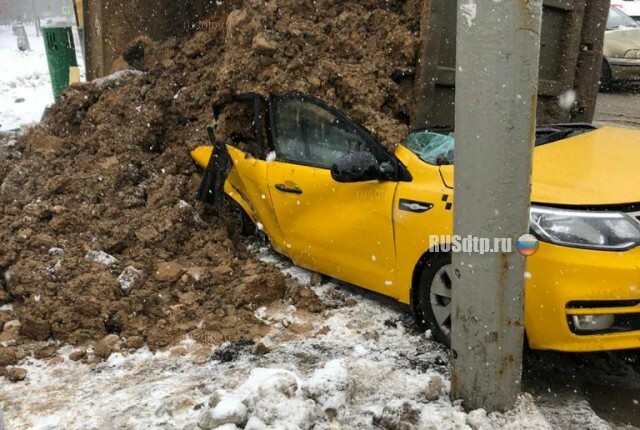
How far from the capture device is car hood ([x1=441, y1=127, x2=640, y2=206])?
3.38 m

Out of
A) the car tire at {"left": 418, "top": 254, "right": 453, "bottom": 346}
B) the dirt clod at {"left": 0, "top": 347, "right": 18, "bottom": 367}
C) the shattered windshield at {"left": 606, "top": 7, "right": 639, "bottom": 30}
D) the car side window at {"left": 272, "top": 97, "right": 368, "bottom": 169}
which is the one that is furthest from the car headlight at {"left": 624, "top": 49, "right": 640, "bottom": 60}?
the dirt clod at {"left": 0, "top": 347, "right": 18, "bottom": 367}

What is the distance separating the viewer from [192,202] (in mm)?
6004

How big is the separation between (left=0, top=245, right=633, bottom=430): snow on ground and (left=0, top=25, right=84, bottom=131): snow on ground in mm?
9081

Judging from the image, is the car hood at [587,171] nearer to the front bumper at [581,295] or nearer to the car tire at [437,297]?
the front bumper at [581,295]

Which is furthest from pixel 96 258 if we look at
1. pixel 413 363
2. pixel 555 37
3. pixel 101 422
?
pixel 555 37

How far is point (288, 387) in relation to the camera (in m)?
3.18

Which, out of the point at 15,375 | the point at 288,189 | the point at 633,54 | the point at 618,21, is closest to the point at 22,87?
the point at 618,21

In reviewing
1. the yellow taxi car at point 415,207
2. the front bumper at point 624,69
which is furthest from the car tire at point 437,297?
the front bumper at point 624,69

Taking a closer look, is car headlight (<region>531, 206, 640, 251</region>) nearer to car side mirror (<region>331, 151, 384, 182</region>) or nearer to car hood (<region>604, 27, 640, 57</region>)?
car side mirror (<region>331, 151, 384, 182</region>)

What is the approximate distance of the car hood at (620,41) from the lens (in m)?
12.3

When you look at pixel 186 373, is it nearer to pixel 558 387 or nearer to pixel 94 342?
pixel 94 342

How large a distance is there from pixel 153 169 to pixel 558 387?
4.30 m

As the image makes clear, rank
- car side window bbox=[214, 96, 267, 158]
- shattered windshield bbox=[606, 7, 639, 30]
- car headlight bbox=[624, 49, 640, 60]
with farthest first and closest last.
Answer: shattered windshield bbox=[606, 7, 639, 30]
car headlight bbox=[624, 49, 640, 60]
car side window bbox=[214, 96, 267, 158]

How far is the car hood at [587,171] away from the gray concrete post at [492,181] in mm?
650
